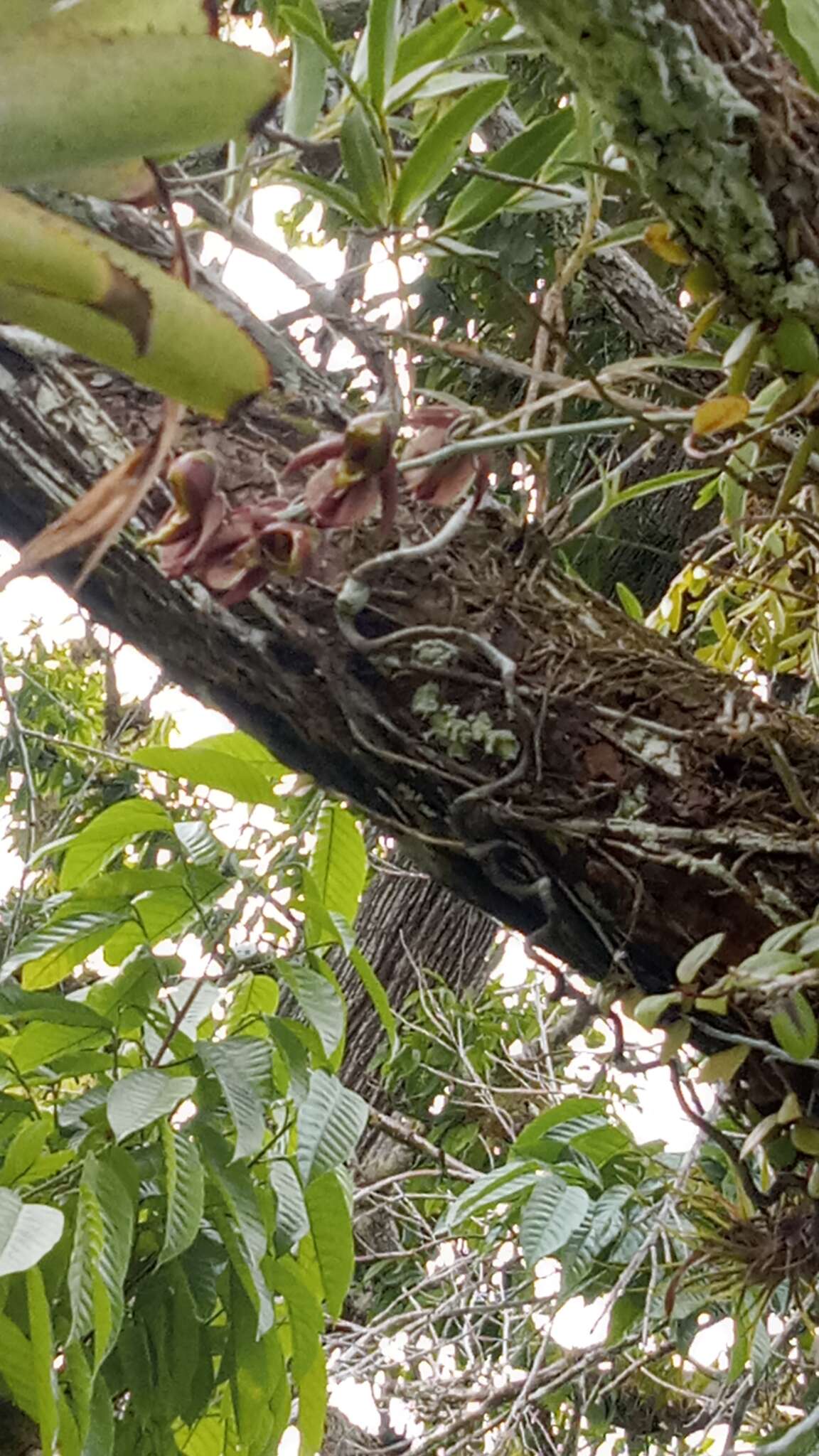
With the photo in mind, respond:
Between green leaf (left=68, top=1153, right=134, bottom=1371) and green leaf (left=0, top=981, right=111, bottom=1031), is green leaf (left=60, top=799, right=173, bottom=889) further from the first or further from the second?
green leaf (left=68, top=1153, right=134, bottom=1371)

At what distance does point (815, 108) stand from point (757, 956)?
352 millimetres

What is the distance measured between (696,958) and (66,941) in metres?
0.38

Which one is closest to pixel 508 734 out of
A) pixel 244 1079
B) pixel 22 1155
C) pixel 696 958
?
pixel 696 958

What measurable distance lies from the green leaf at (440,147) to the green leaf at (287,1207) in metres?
0.55

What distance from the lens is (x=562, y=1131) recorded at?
0.84 meters

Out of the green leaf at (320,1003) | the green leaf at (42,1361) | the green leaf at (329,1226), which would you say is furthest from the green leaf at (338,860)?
the green leaf at (42,1361)

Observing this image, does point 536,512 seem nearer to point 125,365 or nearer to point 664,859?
point 664,859

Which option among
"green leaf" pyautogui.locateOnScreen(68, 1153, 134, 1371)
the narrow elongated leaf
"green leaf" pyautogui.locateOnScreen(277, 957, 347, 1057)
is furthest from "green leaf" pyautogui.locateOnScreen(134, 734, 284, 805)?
"green leaf" pyautogui.locateOnScreen(68, 1153, 134, 1371)

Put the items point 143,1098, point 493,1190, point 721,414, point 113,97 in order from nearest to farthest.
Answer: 1. point 113,97
2. point 721,414
3. point 143,1098
4. point 493,1190

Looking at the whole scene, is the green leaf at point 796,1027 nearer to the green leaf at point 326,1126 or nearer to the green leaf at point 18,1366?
the green leaf at point 326,1126

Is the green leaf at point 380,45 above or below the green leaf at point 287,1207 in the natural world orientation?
above

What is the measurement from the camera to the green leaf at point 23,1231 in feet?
1.70

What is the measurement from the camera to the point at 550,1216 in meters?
0.76

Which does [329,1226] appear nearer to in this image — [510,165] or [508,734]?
[508,734]
